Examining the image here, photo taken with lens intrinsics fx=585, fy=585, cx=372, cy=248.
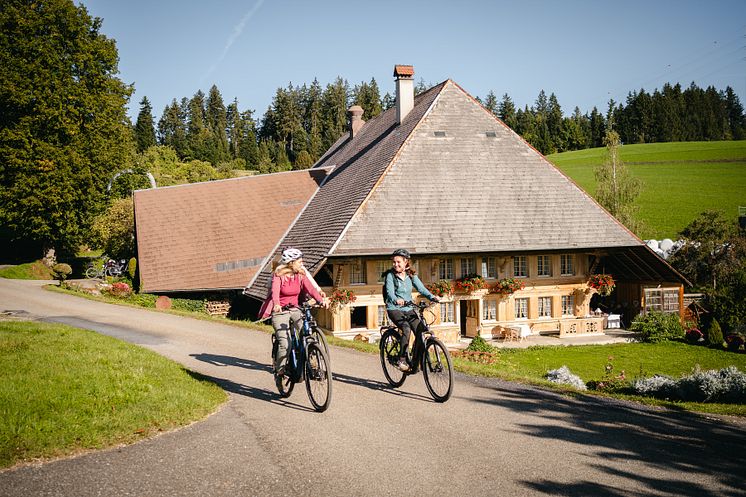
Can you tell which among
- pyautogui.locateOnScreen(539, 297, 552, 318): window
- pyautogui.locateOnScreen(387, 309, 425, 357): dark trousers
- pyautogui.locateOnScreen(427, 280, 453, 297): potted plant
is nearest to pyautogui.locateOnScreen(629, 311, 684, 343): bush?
pyautogui.locateOnScreen(539, 297, 552, 318): window

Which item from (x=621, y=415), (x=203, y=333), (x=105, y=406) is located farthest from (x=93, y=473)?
(x=203, y=333)

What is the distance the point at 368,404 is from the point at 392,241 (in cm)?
1284

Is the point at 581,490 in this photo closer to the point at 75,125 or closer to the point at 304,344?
the point at 304,344

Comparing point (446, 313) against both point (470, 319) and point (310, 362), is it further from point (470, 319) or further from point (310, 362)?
point (310, 362)

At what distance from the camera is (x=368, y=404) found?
841cm

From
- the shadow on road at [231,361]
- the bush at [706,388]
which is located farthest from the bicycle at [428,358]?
the bush at [706,388]

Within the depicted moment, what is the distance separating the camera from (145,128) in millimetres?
98125

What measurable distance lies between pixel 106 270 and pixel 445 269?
22.6 metres

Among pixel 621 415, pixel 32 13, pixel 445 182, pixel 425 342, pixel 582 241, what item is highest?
pixel 32 13

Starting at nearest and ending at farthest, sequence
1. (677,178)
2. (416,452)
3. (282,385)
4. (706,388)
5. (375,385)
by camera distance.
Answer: (416,452) < (282,385) < (375,385) < (706,388) < (677,178)

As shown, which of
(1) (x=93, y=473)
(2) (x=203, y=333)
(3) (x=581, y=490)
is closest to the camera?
(3) (x=581, y=490)

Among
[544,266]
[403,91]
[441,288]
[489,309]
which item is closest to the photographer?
[441,288]

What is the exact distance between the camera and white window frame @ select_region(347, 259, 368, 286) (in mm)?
21281

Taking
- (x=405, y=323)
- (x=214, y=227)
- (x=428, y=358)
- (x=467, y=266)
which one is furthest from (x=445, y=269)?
(x=428, y=358)
